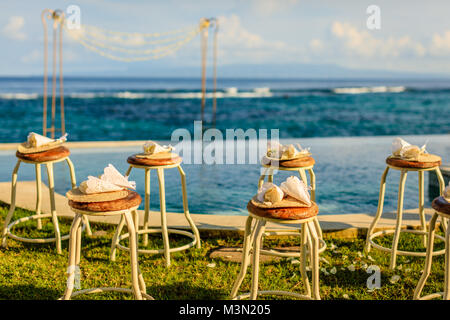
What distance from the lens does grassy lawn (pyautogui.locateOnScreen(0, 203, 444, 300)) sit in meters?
2.56

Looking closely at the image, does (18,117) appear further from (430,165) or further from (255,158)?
(430,165)

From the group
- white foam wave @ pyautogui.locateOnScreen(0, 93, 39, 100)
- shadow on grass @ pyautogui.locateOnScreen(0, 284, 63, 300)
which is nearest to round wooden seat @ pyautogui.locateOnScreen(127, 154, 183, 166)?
shadow on grass @ pyautogui.locateOnScreen(0, 284, 63, 300)

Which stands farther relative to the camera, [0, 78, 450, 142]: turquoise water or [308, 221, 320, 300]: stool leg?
[0, 78, 450, 142]: turquoise water

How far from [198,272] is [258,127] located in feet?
51.4

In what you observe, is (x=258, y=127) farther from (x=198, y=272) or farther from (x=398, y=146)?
(x=198, y=272)

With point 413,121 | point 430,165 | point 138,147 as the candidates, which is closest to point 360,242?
point 430,165

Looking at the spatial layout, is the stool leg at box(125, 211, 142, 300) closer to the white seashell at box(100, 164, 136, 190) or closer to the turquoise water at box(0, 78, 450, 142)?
the white seashell at box(100, 164, 136, 190)

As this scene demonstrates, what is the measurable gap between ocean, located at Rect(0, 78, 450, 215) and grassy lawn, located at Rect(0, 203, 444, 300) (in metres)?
1.26

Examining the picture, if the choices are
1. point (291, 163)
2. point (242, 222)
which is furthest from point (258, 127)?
point (291, 163)

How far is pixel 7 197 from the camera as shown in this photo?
14.2 ft

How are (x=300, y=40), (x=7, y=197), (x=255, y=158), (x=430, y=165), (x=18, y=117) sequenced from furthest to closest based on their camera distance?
(x=300, y=40), (x=18, y=117), (x=255, y=158), (x=7, y=197), (x=430, y=165)

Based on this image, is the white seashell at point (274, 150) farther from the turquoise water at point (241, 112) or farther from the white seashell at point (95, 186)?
the turquoise water at point (241, 112)

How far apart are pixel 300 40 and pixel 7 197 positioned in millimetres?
29198

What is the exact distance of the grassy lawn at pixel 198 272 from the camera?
256 centimetres
